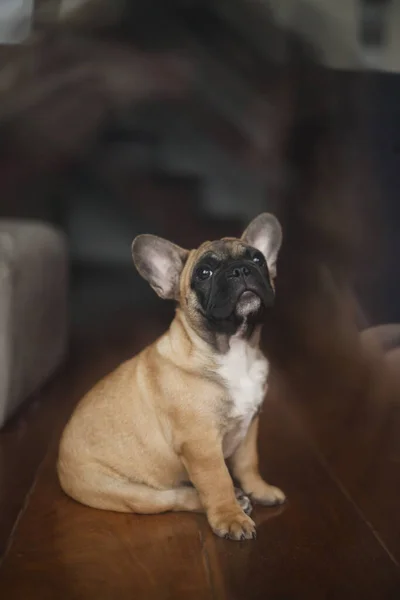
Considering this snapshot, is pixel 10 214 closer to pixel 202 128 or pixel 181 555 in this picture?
pixel 202 128

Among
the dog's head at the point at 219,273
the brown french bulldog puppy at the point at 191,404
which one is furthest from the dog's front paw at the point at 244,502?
the dog's head at the point at 219,273

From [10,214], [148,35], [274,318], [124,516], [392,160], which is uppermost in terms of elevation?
[148,35]

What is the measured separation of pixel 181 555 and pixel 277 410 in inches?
19.2

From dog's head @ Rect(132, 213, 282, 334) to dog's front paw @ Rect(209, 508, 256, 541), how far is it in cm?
29

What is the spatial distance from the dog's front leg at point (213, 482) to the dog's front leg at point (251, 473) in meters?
0.11

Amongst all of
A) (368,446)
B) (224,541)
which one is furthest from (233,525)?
(368,446)

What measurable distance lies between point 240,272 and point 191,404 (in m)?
0.23

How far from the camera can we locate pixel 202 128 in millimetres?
1224

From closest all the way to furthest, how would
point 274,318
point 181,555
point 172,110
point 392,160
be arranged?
point 181,555 < point 392,160 < point 172,110 < point 274,318

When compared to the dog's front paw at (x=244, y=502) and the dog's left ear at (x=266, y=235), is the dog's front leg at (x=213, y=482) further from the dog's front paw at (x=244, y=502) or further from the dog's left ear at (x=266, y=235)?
the dog's left ear at (x=266, y=235)

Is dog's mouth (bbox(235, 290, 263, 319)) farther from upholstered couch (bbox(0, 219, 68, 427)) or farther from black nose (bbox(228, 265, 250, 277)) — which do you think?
upholstered couch (bbox(0, 219, 68, 427))

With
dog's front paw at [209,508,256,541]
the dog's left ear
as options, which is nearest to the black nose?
the dog's left ear

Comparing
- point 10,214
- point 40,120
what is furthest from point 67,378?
point 40,120

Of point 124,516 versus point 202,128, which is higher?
point 202,128
